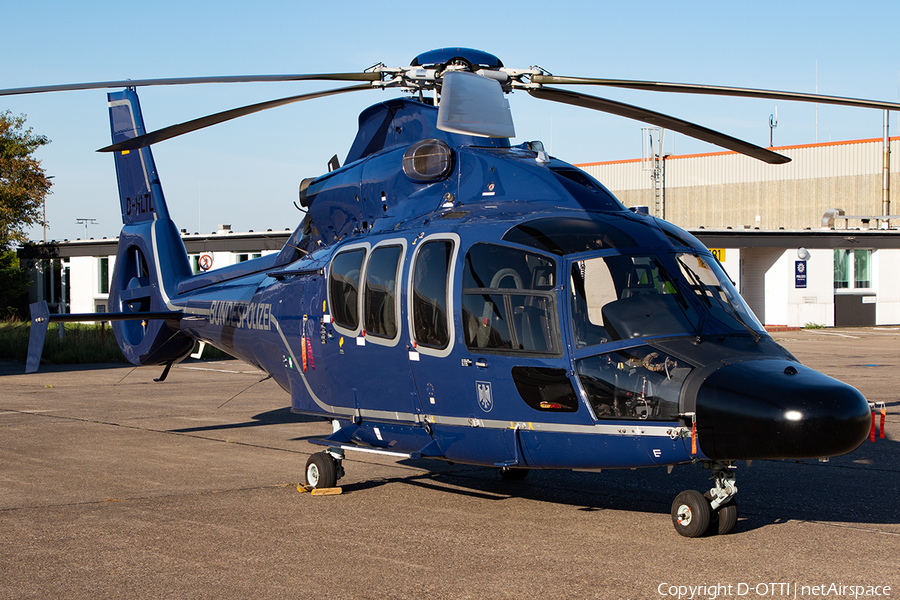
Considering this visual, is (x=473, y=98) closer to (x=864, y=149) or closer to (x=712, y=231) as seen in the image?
(x=712, y=231)

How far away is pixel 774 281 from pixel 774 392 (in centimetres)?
3629

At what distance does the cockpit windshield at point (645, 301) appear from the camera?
663cm

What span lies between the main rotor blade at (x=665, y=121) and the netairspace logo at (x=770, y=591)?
12.1ft

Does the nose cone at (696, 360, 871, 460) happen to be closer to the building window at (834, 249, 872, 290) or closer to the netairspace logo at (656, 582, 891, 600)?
the netairspace logo at (656, 582, 891, 600)

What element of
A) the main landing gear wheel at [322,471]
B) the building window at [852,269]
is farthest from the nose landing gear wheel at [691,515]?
the building window at [852,269]

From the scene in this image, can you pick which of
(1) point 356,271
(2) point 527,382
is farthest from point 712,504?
(1) point 356,271

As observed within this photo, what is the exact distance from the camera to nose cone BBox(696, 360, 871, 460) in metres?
5.71

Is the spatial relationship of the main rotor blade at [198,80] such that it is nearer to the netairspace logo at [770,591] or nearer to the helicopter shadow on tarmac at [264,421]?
the netairspace logo at [770,591]

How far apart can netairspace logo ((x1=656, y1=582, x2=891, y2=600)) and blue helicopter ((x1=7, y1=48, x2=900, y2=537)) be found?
0.82m

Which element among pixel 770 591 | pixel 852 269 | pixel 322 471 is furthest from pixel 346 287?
pixel 852 269

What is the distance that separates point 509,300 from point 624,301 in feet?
3.07

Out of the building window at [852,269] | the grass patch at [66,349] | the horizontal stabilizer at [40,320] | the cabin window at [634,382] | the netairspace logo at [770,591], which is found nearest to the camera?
the netairspace logo at [770,591]

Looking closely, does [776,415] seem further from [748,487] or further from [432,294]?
[748,487]

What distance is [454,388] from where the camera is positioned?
7586mm
